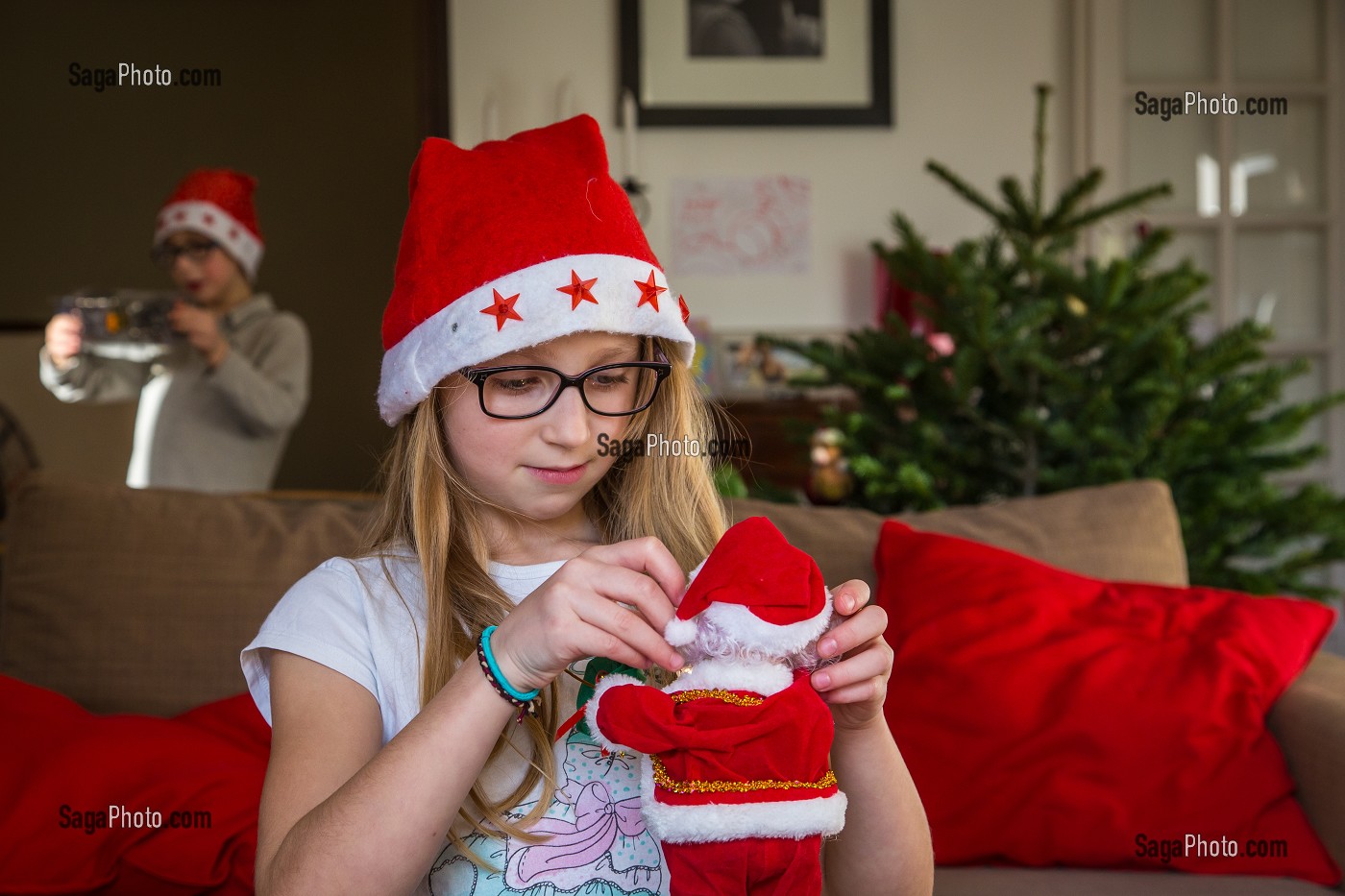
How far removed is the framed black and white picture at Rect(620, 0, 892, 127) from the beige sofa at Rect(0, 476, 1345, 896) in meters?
2.18

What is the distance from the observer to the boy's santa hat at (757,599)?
2.49 feet

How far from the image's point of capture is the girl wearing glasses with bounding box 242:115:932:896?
797 mm

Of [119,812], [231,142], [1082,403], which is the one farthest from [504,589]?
[231,142]

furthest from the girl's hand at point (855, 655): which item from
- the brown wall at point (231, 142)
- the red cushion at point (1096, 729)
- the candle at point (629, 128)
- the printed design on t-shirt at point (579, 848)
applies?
the brown wall at point (231, 142)

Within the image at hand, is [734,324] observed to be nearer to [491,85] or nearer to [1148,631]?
[491,85]

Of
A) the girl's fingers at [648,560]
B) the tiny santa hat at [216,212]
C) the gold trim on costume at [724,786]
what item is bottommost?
the gold trim on costume at [724,786]

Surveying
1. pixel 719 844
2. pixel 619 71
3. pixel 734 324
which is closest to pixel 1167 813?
pixel 719 844

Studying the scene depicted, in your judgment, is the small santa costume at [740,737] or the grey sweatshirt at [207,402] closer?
the small santa costume at [740,737]

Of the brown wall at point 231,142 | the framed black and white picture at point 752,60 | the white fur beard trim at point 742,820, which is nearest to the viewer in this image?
the white fur beard trim at point 742,820

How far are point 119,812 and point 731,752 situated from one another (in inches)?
28.5

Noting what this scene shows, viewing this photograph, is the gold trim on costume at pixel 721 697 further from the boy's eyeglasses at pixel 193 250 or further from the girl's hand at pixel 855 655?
the boy's eyeglasses at pixel 193 250

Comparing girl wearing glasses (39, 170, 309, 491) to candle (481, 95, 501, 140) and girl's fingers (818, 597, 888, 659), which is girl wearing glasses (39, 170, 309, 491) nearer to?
candle (481, 95, 501, 140)

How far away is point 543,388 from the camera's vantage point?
97 cm

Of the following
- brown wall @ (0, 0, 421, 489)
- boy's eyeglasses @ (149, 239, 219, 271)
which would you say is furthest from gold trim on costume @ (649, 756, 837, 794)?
brown wall @ (0, 0, 421, 489)
